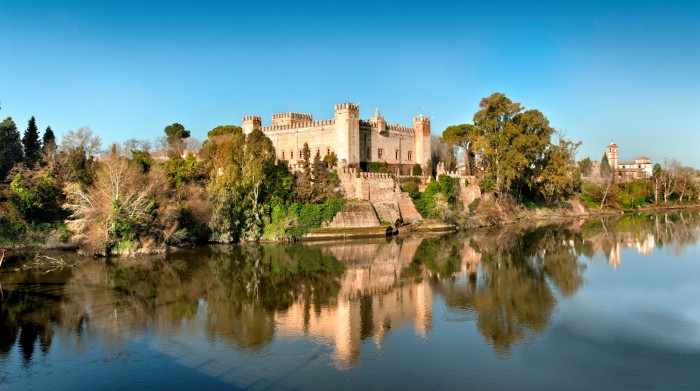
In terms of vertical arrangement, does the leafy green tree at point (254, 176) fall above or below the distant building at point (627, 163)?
below

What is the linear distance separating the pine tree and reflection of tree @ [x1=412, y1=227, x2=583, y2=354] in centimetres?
2477

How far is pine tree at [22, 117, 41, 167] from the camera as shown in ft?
116

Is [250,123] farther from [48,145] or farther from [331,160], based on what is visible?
[48,145]

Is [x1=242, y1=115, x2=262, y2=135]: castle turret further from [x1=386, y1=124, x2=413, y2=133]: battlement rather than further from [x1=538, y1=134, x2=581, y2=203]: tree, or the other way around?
[x1=538, y1=134, x2=581, y2=203]: tree

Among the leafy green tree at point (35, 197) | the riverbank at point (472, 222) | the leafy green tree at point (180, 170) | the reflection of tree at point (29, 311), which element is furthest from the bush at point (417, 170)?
the reflection of tree at point (29, 311)

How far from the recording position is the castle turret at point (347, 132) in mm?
38875

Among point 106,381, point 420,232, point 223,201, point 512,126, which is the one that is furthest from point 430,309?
point 512,126

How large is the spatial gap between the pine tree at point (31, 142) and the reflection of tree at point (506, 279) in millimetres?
24772

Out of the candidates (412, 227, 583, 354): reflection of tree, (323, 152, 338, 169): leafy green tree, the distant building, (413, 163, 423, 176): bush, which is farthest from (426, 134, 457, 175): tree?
the distant building

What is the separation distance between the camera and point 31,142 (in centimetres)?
3628

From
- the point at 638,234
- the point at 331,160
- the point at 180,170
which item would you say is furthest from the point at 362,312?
the point at 638,234

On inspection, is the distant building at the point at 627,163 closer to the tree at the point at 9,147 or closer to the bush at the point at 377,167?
the bush at the point at 377,167

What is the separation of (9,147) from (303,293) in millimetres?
25298

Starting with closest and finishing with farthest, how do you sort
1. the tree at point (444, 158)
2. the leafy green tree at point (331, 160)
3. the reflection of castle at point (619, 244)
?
the reflection of castle at point (619, 244), the leafy green tree at point (331, 160), the tree at point (444, 158)
